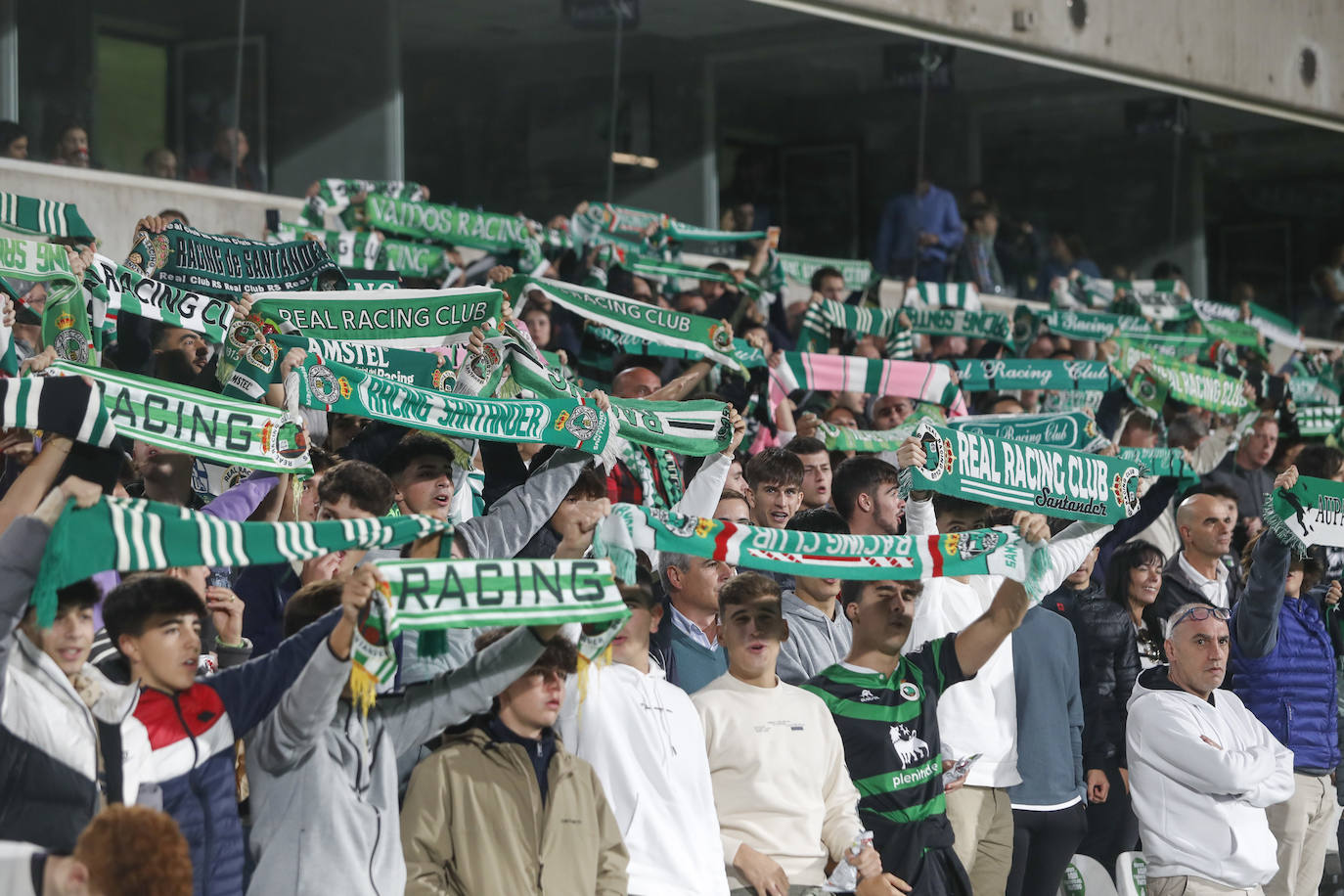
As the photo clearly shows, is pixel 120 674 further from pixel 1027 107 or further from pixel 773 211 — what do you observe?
pixel 1027 107

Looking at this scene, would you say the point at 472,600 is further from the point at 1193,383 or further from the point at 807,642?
the point at 1193,383

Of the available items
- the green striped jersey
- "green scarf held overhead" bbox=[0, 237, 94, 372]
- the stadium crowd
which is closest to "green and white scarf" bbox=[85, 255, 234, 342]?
the stadium crowd

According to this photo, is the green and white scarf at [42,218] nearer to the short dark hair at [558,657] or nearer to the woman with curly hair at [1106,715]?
the short dark hair at [558,657]

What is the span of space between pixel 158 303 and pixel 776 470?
247 cm

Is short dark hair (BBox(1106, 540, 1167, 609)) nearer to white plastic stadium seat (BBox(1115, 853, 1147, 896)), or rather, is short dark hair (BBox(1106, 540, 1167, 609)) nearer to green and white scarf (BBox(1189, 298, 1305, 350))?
white plastic stadium seat (BBox(1115, 853, 1147, 896))

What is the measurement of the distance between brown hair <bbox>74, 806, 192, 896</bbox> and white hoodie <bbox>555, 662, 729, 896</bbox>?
2035 millimetres

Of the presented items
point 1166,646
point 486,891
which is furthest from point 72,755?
point 1166,646

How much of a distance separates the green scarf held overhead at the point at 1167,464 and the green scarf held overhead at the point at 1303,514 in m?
0.65

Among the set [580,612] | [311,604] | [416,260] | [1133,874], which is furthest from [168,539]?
[416,260]

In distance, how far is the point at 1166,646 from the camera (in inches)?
278

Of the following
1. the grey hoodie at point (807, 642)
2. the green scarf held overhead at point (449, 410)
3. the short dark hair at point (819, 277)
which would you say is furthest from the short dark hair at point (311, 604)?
the short dark hair at point (819, 277)

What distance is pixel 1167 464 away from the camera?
841cm

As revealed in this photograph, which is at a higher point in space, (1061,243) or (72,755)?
(1061,243)

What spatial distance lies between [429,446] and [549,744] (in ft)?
4.87
